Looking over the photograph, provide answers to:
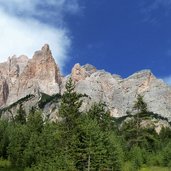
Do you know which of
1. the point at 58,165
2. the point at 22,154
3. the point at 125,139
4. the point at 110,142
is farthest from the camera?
the point at 125,139

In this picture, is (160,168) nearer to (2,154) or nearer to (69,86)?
(69,86)

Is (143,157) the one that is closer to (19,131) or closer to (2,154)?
(19,131)

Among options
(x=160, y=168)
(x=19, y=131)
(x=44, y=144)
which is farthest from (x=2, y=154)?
(x=160, y=168)

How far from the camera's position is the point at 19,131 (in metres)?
89.0

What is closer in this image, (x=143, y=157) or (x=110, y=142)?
(x=110, y=142)

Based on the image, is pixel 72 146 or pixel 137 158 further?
pixel 137 158

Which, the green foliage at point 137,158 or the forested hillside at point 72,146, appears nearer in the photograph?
the forested hillside at point 72,146

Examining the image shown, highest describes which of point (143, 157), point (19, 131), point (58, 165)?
point (19, 131)

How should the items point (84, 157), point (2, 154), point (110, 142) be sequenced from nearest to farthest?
1. point (84, 157)
2. point (110, 142)
3. point (2, 154)

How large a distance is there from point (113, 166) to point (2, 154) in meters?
37.4

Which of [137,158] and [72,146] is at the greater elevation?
[137,158]

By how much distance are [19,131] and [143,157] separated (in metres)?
26.7

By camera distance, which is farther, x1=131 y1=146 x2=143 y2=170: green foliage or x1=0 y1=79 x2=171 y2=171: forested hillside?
x1=131 y1=146 x2=143 y2=170: green foliage

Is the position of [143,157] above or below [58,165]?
above
